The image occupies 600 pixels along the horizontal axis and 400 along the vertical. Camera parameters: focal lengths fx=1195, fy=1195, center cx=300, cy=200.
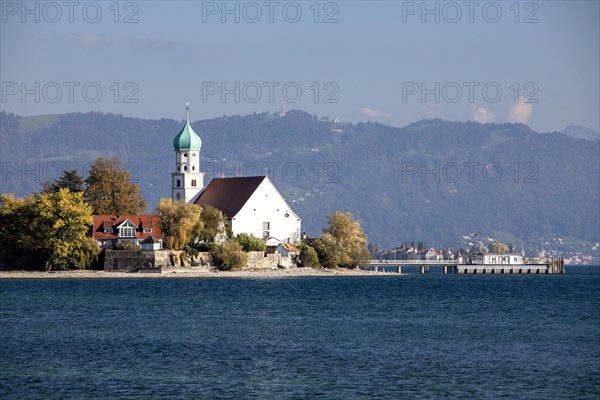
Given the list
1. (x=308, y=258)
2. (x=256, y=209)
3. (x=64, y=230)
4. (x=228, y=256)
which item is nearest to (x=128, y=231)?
(x=228, y=256)

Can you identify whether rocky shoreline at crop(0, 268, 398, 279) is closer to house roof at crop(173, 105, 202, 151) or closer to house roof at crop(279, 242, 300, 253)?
house roof at crop(279, 242, 300, 253)

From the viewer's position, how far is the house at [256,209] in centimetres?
12888

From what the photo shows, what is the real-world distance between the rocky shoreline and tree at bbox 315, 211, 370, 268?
173 centimetres

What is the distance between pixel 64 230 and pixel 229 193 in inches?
1224

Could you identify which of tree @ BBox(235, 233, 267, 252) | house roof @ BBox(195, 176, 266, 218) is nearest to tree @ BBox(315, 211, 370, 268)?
tree @ BBox(235, 233, 267, 252)

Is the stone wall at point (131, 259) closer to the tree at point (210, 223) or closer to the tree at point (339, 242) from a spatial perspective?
the tree at point (210, 223)

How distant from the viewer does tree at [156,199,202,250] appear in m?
113

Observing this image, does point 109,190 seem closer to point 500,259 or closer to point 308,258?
point 308,258

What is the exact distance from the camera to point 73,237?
106m

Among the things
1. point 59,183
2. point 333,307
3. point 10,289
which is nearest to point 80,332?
point 333,307

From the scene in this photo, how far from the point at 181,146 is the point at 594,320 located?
85.8 metres

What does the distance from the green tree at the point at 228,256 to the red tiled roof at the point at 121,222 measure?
226 inches

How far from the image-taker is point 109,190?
124938 millimetres

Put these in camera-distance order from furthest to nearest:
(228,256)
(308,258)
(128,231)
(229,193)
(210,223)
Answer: (229,193) → (308,258) → (210,223) → (228,256) → (128,231)
